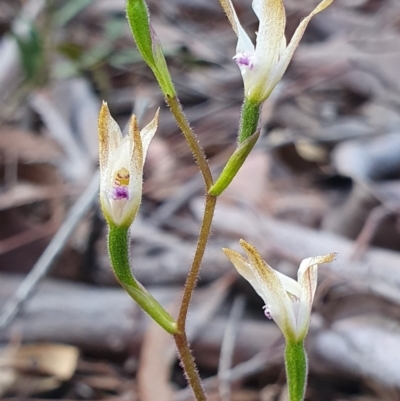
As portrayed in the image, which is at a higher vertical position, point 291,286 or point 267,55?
point 267,55

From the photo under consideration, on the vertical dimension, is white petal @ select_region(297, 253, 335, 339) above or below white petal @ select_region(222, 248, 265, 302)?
below

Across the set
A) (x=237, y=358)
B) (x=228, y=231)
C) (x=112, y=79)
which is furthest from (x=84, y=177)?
(x=112, y=79)

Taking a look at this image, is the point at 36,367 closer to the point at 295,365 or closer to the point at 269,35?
the point at 295,365

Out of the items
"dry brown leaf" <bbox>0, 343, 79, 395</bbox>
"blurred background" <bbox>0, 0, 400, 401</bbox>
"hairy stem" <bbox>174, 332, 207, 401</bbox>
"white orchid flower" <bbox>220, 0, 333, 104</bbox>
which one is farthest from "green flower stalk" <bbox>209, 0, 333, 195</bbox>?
"dry brown leaf" <bbox>0, 343, 79, 395</bbox>

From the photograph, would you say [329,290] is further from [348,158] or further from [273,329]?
[348,158]

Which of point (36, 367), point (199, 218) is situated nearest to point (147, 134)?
point (36, 367)

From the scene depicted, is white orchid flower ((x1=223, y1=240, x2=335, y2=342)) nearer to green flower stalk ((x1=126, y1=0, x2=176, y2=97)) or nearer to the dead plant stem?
the dead plant stem
